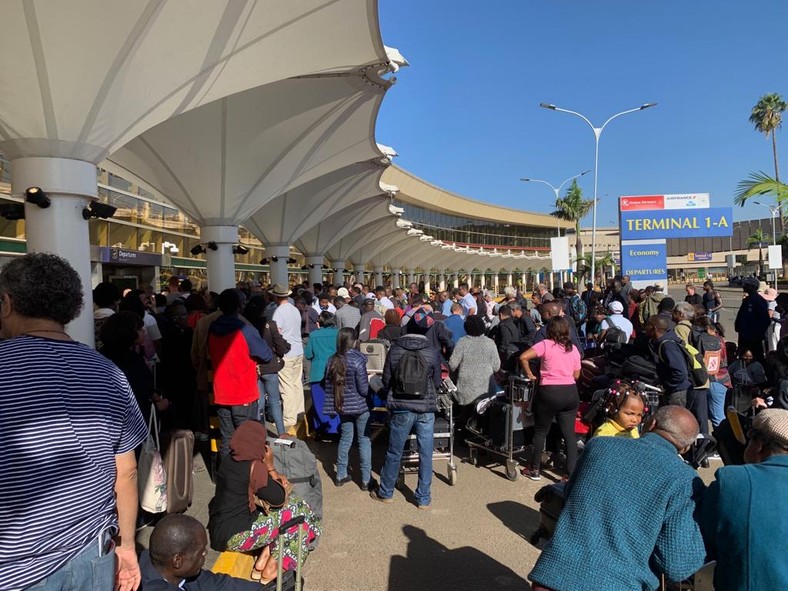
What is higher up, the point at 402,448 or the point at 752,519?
the point at 752,519

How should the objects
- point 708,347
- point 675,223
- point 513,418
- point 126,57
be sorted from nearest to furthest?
point 513,418 → point 708,347 → point 126,57 → point 675,223

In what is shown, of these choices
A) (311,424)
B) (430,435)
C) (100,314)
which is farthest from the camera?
(311,424)

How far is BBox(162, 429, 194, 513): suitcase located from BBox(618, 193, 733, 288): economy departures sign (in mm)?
16513

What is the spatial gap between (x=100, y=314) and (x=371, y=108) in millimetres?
9784

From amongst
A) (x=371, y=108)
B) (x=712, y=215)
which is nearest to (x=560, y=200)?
(x=712, y=215)

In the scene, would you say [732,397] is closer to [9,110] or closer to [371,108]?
[9,110]

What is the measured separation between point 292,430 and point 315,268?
68.0 ft

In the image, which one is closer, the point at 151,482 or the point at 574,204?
the point at 151,482

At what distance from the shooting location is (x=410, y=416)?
4.97 m

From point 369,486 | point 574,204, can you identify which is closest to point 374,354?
point 369,486

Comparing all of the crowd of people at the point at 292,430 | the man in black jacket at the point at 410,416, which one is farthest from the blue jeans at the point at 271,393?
the man in black jacket at the point at 410,416

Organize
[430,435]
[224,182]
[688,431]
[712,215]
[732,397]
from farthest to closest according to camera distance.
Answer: [712,215] < [224,182] < [732,397] < [430,435] < [688,431]

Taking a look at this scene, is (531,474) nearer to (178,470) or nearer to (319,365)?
(319,365)

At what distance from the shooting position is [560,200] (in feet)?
185
